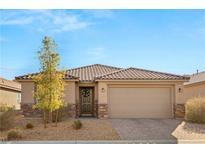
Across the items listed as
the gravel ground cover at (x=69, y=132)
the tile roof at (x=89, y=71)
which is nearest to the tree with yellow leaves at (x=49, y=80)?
the gravel ground cover at (x=69, y=132)

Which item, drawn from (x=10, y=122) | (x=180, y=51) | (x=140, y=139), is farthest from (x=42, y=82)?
(x=180, y=51)

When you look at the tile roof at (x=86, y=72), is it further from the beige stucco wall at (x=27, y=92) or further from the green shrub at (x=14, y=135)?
the green shrub at (x=14, y=135)

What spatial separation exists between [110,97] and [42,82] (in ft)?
17.3

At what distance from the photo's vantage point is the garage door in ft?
68.0

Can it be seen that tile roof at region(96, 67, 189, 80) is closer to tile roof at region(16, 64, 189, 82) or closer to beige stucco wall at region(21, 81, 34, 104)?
tile roof at region(16, 64, 189, 82)

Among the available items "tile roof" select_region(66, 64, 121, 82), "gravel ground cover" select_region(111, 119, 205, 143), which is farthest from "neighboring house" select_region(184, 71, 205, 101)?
"gravel ground cover" select_region(111, 119, 205, 143)

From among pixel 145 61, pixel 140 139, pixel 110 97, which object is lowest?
pixel 140 139

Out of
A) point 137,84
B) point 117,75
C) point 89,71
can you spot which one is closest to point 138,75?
point 137,84

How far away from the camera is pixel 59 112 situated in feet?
61.4

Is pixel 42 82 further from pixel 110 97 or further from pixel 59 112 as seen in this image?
pixel 110 97

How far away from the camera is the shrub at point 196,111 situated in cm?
1711

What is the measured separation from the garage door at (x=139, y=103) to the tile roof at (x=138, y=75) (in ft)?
2.21

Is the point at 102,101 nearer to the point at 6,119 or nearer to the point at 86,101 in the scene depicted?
the point at 86,101

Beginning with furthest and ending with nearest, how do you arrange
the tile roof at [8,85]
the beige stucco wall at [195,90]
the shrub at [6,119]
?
the tile roof at [8,85], the beige stucco wall at [195,90], the shrub at [6,119]
